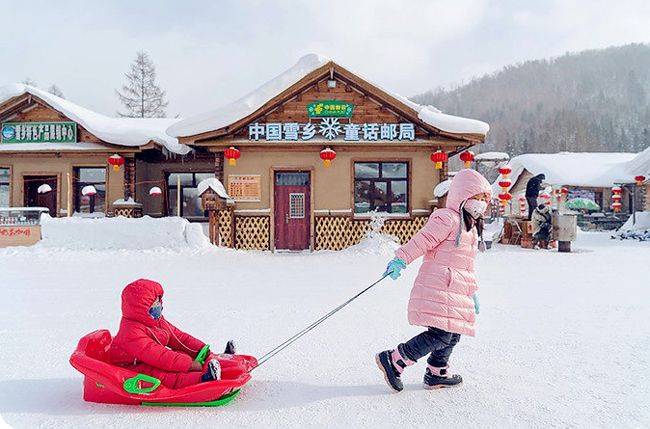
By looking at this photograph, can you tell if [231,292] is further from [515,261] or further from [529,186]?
[529,186]

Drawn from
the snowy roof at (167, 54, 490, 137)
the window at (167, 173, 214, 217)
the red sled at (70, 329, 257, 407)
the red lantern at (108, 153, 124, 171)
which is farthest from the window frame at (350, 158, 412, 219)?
the red sled at (70, 329, 257, 407)

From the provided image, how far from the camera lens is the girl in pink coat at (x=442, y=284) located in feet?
10.8

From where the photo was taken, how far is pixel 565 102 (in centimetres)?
9288

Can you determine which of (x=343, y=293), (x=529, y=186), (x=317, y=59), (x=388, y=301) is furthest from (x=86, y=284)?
(x=529, y=186)

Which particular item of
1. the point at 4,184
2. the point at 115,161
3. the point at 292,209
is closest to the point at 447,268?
the point at 292,209

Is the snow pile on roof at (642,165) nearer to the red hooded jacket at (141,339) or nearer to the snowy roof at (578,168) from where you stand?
the snowy roof at (578,168)

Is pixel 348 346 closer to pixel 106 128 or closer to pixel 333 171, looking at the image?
pixel 333 171


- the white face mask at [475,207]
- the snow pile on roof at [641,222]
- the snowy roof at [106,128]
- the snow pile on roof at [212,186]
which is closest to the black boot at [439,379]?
the white face mask at [475,207]

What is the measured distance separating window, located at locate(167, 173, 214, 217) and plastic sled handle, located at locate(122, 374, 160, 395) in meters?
15.0

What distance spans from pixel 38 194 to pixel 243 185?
815 cm

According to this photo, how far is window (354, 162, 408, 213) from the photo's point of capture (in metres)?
14.0

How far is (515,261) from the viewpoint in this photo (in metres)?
11.3

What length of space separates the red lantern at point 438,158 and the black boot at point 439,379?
421 inches

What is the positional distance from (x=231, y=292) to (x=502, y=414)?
4.79 metres
